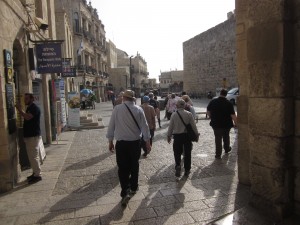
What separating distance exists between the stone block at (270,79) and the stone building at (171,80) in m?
70.4

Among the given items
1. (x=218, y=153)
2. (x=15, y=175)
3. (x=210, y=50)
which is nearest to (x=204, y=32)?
(x=210, y=50)

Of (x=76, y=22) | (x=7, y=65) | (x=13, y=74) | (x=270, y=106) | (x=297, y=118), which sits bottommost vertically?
(x=297, y=118)

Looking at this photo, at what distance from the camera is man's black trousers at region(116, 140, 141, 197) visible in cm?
481

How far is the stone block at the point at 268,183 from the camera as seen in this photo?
157 inches

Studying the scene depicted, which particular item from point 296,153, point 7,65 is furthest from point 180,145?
point 7,65

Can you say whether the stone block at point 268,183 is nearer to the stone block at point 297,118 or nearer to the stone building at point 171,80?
the stone block at point 297,118

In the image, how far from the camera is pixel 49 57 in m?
8.81

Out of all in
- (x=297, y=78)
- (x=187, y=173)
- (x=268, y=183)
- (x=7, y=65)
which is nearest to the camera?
(x=297, y=78)

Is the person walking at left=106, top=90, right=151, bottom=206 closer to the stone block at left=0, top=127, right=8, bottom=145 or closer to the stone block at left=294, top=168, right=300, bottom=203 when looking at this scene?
the stone block at left=0, top=127, right=8, bottom=145

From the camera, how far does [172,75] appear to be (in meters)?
98.1

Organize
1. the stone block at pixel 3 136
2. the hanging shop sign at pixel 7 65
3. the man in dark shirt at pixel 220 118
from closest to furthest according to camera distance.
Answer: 1. the stone block at pixel 3 136
2. the hanging shop sign at pixel 7 65
3. the man in dark shirt at pixel 220 118

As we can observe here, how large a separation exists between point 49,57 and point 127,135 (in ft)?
16.9

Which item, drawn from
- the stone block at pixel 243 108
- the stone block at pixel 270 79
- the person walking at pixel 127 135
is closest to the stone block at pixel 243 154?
the stone block at pixel 243 108

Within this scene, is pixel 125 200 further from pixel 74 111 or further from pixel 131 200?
pixel 74 111
